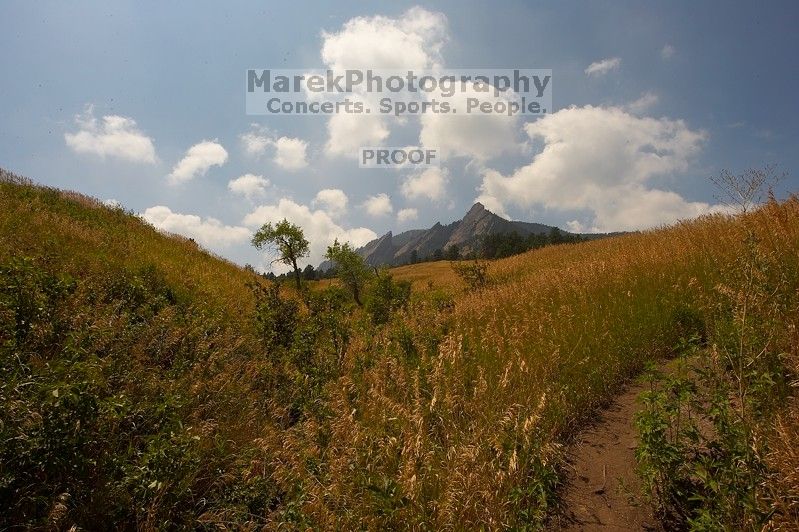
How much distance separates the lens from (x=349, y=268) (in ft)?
155

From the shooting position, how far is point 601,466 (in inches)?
155

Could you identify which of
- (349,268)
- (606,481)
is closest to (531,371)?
(606,481)

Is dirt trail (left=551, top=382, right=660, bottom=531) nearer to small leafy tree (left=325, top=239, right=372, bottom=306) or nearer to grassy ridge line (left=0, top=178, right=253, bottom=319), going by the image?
grassy ridge line (left=0, top=178, right=253, bottom=319)

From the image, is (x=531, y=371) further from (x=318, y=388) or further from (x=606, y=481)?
(x=318, y=388)

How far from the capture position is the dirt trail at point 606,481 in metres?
3.25


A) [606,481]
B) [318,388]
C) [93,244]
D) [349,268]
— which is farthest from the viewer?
[349,268]

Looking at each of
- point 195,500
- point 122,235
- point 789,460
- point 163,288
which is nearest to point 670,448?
point 789,460

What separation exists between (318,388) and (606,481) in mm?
3974

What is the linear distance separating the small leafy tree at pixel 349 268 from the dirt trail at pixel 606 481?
42.4 metres

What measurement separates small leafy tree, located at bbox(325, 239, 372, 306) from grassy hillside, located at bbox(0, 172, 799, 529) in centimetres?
3671

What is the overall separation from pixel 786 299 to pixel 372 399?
5479 millimetres

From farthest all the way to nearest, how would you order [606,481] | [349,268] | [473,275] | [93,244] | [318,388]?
[349,268]
[473,275]
[93,244]
[318,388]
[606,481]

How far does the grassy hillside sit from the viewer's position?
3156 mm

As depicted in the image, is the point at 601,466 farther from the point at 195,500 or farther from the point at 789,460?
the point at 195,500
